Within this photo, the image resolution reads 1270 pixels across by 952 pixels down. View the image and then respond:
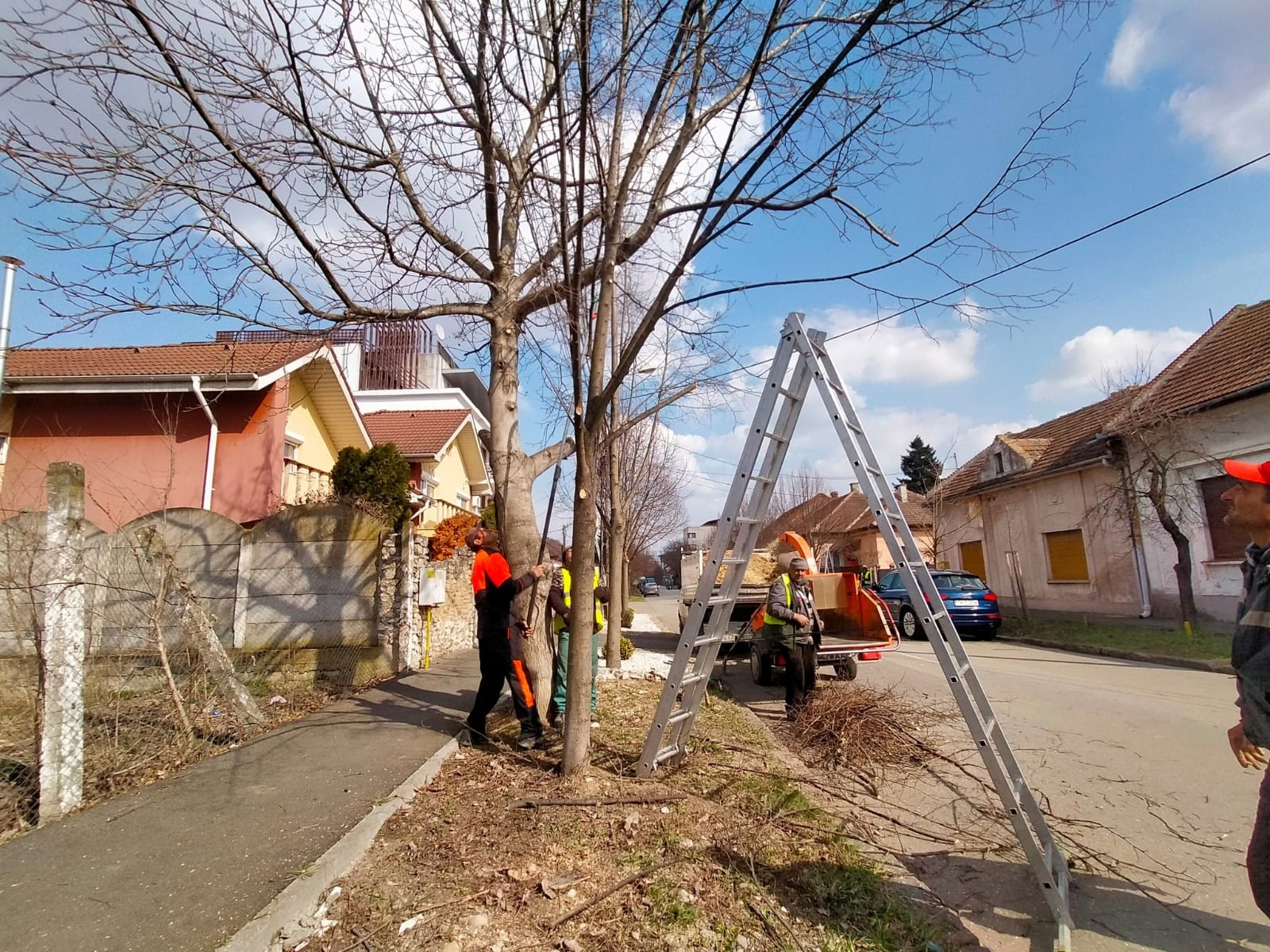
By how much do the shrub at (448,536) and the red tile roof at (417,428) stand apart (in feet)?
10.9

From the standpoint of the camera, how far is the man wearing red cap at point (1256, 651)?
8.42 feet

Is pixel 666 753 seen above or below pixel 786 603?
below

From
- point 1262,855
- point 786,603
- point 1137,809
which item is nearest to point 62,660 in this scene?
point 786,603

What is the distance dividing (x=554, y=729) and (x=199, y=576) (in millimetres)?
5716

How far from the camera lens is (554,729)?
5941 mm

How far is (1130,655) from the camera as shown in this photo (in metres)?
12.1

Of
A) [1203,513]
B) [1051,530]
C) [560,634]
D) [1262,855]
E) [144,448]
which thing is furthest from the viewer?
[1051,530]

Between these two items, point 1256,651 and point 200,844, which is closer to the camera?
point 1256,651

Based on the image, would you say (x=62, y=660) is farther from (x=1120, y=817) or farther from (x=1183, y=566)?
(x=1183, y=566)

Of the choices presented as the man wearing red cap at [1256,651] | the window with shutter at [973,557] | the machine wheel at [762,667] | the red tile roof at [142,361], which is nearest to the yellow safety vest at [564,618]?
the machine wheel at [762,667]

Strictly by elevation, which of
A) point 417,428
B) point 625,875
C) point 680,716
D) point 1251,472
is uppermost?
point 417,428

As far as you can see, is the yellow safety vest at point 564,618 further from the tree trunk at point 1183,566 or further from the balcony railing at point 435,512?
the tree trunk at point 1183,566

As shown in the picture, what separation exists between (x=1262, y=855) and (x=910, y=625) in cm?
1425

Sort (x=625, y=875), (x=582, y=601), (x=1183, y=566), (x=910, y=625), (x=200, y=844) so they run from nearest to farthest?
(x=625, y=875), (x=200, y=844), (x=582, y=601), (x=1183, y=566), (x=910, y=625)
